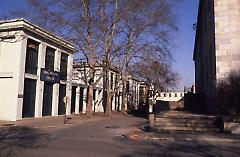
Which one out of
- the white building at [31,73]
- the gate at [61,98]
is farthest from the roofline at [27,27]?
the gate at [61,98]

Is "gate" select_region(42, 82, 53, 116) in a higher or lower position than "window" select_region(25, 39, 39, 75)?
lower

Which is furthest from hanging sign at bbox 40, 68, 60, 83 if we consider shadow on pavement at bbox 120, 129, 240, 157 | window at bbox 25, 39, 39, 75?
shadow on pavement at bbox 120, 129, 240, 157

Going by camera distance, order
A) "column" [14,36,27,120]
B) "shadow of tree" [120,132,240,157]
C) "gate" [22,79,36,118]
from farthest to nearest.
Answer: "gate" [22,79,36,118] → "column" [14,36,27,120] → "shadow of tree" [120,132,240,157]

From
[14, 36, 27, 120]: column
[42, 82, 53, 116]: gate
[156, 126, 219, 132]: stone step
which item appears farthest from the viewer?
[42, 82, 53, 116]: gate

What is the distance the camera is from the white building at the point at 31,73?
82.3 ft

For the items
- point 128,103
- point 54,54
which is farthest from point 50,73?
point 128,103

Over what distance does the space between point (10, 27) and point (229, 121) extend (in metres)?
18.6

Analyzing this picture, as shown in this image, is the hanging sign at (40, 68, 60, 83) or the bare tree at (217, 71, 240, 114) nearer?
the bare tree at (217, 71, 240, 114)

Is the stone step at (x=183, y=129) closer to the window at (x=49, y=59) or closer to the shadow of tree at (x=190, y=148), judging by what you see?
the shadow of tree at (x=190, y=148)

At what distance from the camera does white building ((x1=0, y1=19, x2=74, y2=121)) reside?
25.1m

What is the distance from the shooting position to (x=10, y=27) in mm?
25031

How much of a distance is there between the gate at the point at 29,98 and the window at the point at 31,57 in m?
1.00

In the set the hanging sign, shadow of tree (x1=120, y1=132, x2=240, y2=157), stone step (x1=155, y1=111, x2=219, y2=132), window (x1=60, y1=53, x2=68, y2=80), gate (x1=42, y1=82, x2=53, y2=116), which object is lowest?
shadow of tree (x1=120, y1=132, x2=240, y2=157)

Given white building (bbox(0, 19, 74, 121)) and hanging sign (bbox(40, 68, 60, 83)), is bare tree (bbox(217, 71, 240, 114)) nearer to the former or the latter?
white building (bbox(0, 19, 74, 121))
